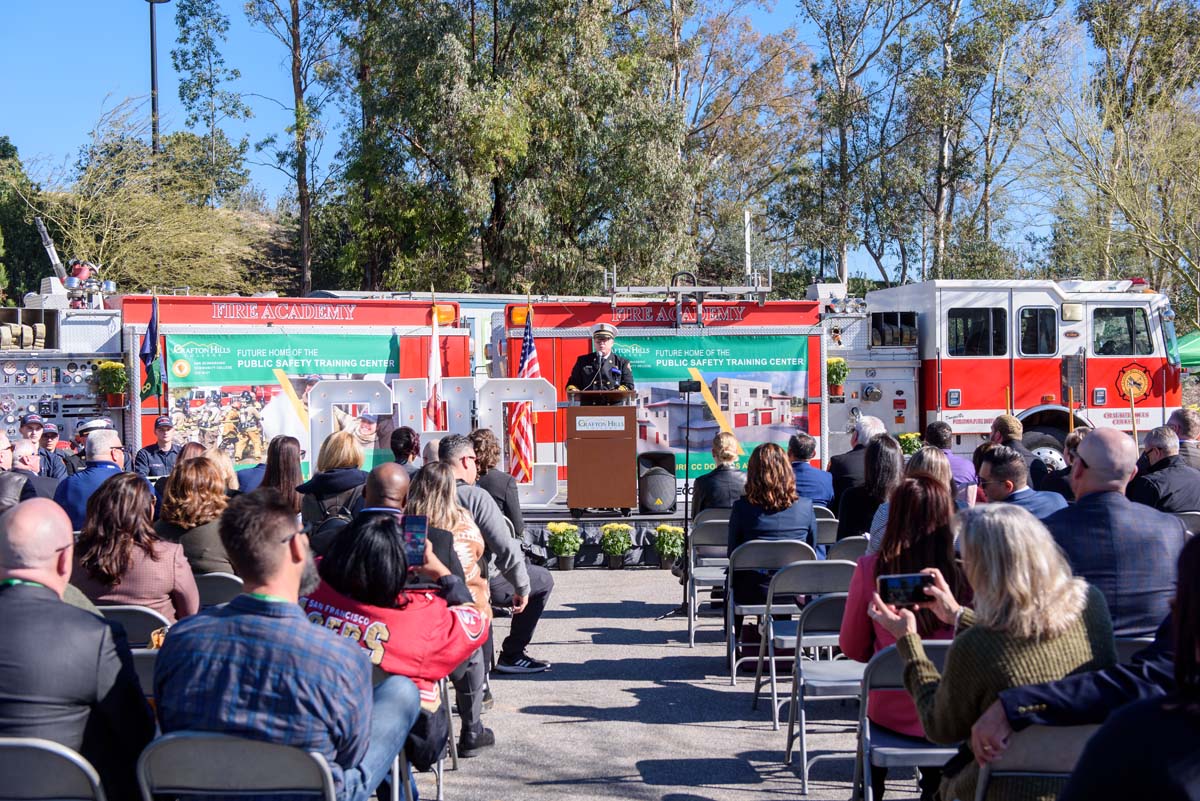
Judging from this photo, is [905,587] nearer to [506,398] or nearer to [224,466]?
[224,466]

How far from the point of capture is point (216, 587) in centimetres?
524

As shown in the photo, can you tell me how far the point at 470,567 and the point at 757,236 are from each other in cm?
3102

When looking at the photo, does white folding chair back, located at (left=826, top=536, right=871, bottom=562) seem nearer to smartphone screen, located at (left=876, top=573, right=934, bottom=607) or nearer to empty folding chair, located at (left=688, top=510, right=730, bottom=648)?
empty folding chair, located at (left=688, top=510, right=730, bottom=648)

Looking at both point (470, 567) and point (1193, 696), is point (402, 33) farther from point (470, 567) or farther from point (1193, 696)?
point (1193, 696)

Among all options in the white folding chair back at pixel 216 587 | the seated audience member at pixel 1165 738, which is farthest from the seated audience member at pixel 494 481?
the seated audience member at pixel 1165 738

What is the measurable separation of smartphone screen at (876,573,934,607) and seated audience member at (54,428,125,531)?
5.17 meters

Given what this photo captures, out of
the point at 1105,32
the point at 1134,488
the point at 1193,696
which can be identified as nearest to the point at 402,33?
the point at 1105,32

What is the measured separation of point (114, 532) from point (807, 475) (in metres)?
5.01

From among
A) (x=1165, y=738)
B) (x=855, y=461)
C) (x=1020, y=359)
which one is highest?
(x=1020, y=359)

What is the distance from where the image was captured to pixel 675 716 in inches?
249

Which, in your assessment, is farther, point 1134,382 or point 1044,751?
point 1134,382

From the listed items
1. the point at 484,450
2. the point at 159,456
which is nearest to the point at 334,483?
the point at 484,450

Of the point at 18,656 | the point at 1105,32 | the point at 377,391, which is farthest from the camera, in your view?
the point at 1105,32

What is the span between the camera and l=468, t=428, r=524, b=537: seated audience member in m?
7.70
